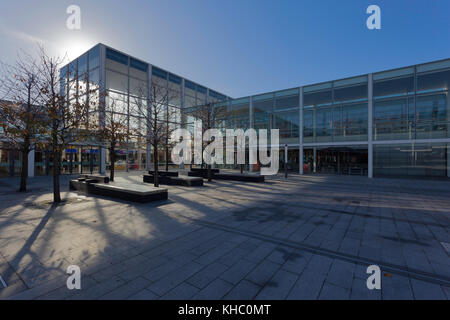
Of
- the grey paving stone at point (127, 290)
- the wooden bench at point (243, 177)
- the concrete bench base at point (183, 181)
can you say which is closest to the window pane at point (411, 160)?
the wooden bench at point (243, 177)

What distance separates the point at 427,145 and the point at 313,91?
41.1 feet

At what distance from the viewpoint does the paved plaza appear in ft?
9.62

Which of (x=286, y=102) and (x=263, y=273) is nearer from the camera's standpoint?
(x=263, y=273)

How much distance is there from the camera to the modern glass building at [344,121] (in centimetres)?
1961

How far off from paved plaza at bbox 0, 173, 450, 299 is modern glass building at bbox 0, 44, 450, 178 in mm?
12329

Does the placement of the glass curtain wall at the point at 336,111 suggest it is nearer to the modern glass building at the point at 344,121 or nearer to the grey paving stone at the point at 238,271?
the modern glass building at the point at 344,121

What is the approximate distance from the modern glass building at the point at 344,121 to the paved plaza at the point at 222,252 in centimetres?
1233

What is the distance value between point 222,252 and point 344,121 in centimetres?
2368

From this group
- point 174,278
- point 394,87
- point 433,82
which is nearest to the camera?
point 174,278

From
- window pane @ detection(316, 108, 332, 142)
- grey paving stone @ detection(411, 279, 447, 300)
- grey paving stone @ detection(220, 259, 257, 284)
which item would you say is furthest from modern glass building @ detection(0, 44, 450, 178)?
grey paving stone @ detection(411, 279, 447, 300)

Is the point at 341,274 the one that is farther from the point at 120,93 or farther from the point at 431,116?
the point at 120,93

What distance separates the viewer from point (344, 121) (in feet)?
74.6

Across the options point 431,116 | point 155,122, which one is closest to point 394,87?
point 431,116
